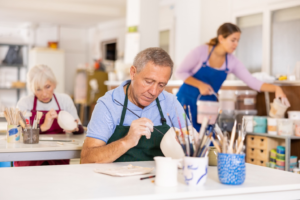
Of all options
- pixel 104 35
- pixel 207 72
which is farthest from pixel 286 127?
pixel 104 35

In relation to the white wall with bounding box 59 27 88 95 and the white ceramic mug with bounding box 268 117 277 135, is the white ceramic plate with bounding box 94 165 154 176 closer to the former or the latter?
the white ceramic mug with bounding box 268 117 277 135

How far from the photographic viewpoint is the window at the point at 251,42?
522 centimetres

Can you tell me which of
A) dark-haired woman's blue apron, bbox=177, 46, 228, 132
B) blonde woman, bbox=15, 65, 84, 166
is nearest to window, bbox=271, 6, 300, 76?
dark-haired woman's blue apron, bbox=177, 46, 228, 132

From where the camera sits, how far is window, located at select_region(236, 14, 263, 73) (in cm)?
522

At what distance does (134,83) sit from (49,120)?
4.24 feet

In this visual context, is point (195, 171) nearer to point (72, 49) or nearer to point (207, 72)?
point (207, 72)

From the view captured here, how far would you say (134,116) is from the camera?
2.12 m

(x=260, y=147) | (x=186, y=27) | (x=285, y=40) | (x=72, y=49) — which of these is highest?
(x=72, y=49)

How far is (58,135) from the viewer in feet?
10.1

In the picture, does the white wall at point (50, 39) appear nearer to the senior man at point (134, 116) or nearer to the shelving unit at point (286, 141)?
the shelving unit at point (286, 141)

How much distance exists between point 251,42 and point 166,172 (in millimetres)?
4320

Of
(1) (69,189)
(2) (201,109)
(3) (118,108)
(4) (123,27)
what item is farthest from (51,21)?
(1) (69,189)

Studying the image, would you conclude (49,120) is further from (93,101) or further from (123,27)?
(123,27)

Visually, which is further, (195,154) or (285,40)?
(285,40)
